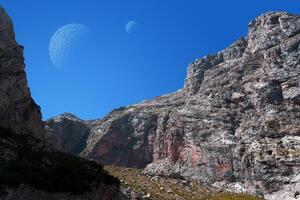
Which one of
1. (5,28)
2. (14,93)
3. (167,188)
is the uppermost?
(5,28)

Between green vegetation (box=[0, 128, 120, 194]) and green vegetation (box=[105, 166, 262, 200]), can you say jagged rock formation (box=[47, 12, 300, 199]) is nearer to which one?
green vegetation (box=[105, 166, 262, 200])

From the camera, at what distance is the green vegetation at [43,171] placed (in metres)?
30.8

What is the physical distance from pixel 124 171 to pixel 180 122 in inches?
1482

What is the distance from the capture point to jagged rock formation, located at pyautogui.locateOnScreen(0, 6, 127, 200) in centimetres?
3050

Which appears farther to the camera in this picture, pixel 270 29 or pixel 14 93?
pixel 270 29

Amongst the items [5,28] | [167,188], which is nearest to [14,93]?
[5,28]

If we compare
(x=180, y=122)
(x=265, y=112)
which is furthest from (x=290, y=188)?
(x=180, y=122)

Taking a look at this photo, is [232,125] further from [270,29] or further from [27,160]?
[27,160]

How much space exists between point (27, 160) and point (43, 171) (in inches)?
229

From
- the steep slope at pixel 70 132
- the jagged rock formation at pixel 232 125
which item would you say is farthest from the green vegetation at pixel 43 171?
the steep slope at pixel 70 132

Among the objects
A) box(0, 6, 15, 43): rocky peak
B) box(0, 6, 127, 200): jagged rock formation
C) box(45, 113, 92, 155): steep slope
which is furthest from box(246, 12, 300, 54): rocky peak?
box(0, 6, 127, 200): jagged rock formation

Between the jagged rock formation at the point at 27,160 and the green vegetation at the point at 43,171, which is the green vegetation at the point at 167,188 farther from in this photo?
the green vegetation at the point at 43,171

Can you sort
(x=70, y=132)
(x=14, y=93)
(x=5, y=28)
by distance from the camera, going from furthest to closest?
(x=70, y=132) → (x=5, y=28) → (x=14, y=93)

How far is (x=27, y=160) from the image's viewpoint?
38.1 meters
